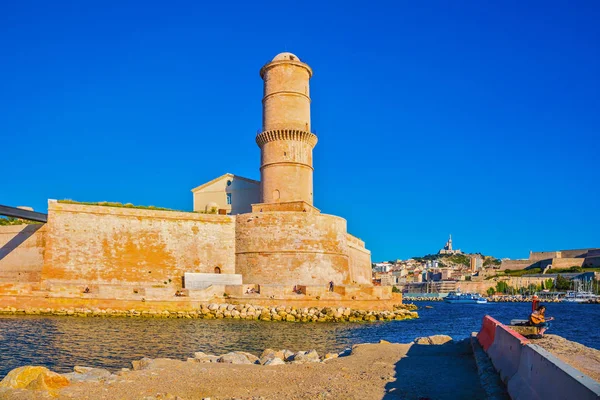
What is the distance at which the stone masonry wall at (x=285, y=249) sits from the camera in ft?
73.9

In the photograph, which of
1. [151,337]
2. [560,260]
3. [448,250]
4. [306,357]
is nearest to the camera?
[306,357]

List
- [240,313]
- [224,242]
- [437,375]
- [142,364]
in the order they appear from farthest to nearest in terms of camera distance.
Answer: [224,242], [240,313], [142,364], [437,375]

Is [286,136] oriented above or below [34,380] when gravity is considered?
above

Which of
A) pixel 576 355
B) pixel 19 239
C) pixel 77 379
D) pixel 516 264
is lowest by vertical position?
pixel 77 379

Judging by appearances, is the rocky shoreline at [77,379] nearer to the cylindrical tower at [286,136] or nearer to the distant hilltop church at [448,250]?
the cylindrical tower at [286,136]

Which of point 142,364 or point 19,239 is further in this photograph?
point 19,239

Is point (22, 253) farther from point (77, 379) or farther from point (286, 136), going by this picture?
point (77, 379)

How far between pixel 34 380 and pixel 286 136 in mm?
20410

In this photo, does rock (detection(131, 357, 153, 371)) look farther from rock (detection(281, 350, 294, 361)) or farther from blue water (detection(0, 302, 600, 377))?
rock (detection(281, 350, 294, 361))

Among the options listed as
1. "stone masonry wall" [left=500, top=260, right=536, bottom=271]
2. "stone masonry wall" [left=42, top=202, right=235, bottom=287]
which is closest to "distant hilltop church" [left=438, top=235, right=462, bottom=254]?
"stone masonry wall" [left=500, top=260, right=536, bottom=271]

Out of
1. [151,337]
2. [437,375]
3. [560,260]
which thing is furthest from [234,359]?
[560,260]

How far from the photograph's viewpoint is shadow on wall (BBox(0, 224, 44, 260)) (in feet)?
70.2

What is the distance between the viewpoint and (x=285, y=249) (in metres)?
22.6

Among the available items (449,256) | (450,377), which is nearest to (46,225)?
(450,377)
